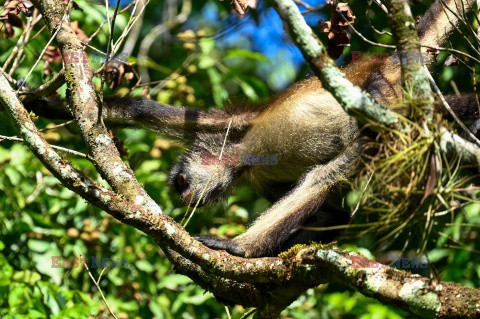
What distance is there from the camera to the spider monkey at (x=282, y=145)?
4.17 metres

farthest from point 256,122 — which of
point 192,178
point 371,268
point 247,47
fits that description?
point 247,47

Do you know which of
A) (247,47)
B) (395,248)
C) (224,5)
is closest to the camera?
(395,248)

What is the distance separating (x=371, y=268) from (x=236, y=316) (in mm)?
3000

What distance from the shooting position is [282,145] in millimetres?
4789

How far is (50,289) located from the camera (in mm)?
4398

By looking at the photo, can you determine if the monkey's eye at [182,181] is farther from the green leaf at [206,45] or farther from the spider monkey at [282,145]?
the green leaf at [206,45]

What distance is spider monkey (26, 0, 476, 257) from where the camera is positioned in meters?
4.17

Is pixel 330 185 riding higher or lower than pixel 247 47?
lower

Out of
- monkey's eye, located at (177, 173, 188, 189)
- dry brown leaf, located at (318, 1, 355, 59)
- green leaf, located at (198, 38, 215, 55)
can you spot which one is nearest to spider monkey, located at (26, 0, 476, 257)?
monkey's eye, located at (177, 173, 188, 189)

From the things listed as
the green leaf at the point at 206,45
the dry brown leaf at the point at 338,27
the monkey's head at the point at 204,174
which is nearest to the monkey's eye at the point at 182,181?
the monkey's head at the point at 204,174

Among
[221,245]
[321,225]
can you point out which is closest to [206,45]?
[321,225]

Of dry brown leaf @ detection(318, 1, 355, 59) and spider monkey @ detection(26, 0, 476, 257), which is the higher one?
dry brown leaf @ detection(318, 1, 355, 59)

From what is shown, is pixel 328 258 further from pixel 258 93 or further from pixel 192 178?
pixel 258 93

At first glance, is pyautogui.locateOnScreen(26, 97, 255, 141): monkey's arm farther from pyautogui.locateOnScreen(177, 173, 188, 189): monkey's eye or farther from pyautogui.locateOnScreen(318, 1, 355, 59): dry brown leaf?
pyautogui.locateOnScreen(318, 1, 355, 59): dry brown leaf
